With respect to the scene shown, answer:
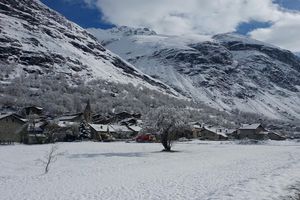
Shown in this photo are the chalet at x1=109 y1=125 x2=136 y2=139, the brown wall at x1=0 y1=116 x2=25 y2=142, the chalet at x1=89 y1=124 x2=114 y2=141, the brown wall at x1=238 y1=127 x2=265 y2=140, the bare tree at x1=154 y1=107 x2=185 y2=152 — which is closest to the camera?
the bare tree at x1=154 y1=107 x2=185 y2=152

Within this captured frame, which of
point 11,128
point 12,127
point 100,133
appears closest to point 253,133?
point 100,133

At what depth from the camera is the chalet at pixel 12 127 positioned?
112000 mm

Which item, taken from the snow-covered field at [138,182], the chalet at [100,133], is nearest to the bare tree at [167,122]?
the snow-covered field at [138,182]

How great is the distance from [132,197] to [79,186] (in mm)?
6011

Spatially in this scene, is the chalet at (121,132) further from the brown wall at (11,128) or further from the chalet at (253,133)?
the chalet at (253,133)

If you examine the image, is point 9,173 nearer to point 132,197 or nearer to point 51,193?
point 51,193

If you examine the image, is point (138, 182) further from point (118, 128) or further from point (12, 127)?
point (118, 128)

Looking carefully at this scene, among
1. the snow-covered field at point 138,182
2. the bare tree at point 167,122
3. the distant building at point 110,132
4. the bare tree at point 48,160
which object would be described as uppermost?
the distant building at point 110,132

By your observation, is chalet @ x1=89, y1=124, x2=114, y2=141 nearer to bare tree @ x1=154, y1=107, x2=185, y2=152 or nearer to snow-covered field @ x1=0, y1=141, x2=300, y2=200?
bare tree @ x1=154, y1=107, x2=185, y2=152

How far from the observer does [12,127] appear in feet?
381

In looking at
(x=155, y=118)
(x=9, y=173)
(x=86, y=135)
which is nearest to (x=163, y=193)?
(x=9, y=173)

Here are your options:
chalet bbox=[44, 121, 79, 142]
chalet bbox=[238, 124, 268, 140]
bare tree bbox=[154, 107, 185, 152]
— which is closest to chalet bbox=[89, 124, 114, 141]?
chalet bbox=[44, 121, 79, 142]

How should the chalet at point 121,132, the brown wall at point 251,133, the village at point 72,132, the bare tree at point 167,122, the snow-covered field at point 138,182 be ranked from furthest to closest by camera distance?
the brown wall at point 251,133
the chalet at point 121,132
the village at point 72,132
the bare tree at point 167,122
the snow-covered field at point 138,182

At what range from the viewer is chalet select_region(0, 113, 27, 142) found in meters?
112
